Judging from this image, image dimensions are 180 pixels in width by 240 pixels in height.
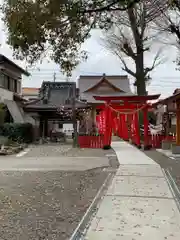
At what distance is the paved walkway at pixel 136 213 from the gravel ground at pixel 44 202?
0.42m

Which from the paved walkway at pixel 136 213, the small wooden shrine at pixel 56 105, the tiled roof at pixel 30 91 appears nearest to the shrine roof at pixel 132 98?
the small wooden shrine at pixel 56 105

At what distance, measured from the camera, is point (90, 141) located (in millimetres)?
27984

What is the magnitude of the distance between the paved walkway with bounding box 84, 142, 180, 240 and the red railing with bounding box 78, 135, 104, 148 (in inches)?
623

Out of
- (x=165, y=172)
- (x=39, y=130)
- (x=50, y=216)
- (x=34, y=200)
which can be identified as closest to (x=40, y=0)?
(x=34, y=200)

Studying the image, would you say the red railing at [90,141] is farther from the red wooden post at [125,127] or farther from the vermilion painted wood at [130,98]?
the red wooden post at [125,127]

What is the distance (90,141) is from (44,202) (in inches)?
753

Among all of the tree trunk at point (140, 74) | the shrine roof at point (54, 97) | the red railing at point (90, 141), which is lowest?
the red railing at point (90, 141)

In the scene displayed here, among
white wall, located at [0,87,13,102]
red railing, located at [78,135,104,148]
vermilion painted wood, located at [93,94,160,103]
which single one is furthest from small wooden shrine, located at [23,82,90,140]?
vermilion painted wood, located at [93,94,160,103]

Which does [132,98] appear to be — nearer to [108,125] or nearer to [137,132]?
[108,125]

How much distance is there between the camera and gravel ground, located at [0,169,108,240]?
6609 millimetres

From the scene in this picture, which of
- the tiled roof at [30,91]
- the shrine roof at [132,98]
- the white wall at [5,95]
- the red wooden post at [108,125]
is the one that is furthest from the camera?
the tiled roof at [30,91]

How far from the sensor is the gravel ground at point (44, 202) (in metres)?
6.61

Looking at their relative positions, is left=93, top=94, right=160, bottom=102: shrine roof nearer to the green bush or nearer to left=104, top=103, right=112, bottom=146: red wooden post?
left=104, top=103, right=112, bottom=146: red wooden post

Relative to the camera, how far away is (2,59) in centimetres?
3441
